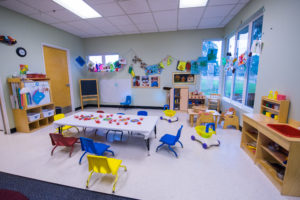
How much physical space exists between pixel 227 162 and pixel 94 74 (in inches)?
241

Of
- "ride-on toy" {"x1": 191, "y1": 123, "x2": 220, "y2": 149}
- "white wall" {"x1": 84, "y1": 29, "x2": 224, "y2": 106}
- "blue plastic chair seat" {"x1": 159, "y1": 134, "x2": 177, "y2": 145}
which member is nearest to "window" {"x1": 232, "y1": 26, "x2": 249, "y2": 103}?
"white wall" {"x1": 84, "y1": 29, "x2": 224, "y2": 106}

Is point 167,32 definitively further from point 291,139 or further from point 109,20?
point 291,139

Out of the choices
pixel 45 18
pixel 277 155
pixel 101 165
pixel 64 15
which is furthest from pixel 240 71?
pixel 45 18

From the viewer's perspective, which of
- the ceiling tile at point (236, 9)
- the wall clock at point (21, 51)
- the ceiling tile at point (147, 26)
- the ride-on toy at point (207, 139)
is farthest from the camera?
the ceiling tile at point (147, 26)

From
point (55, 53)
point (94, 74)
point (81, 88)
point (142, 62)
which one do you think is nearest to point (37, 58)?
point (55, 53)

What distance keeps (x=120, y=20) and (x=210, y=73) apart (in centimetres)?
387

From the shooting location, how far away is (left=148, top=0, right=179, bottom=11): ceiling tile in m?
3.06

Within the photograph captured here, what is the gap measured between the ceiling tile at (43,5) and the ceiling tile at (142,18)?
1912mm

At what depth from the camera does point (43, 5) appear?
10.3ft

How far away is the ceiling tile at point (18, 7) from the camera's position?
3.00m

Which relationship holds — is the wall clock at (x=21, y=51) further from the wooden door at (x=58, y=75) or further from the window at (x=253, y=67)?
the window at (x=253, y=67)

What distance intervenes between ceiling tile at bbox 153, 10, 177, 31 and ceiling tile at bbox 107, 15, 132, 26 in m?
0.90

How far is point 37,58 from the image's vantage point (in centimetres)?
401

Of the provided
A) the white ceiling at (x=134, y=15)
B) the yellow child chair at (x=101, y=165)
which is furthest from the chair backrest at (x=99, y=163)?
the white ceiling at (x=134, y=15)
